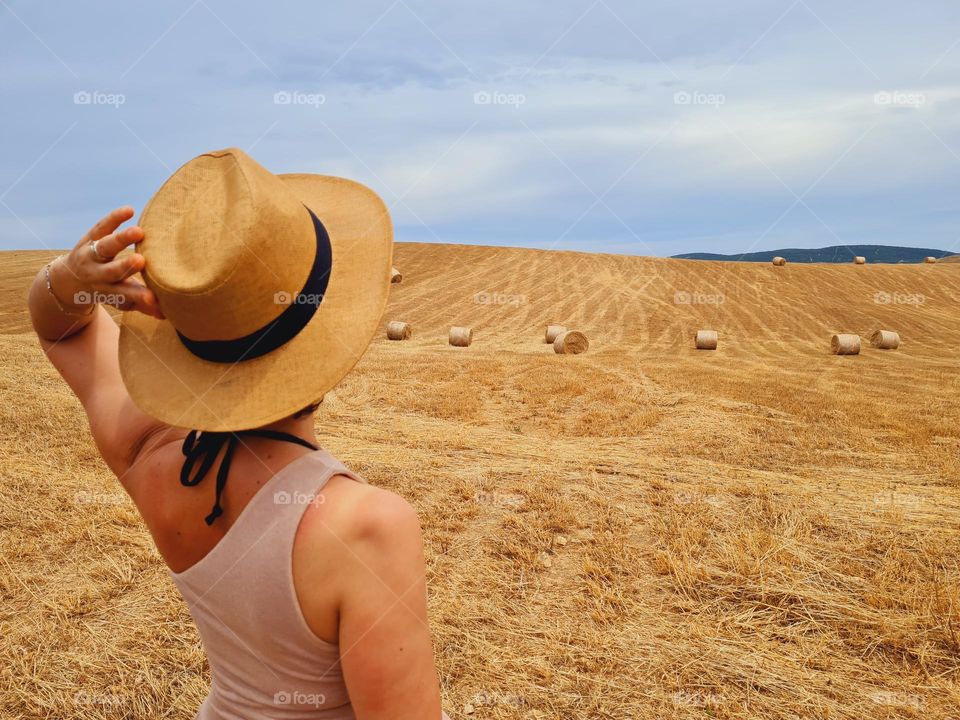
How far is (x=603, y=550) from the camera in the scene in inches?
221

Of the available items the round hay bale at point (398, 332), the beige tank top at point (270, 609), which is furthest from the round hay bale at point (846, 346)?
the beige tank top at point (270, 609)

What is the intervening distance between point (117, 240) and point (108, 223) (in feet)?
0.33

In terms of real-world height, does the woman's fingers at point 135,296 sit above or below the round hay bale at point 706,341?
below

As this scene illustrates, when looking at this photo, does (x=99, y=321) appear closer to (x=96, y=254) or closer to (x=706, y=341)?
(x=96, y=254)

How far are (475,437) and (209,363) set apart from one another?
810 cm

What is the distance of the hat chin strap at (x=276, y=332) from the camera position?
1376 millimetres

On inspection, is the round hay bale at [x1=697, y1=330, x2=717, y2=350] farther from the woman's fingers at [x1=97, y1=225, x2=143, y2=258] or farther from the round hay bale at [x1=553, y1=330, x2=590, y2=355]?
the woman's fingers at [x1=97, y1=225, x2=143, y2=258]

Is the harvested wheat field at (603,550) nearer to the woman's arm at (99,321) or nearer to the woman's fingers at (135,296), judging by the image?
the woman's arm at (99,321)

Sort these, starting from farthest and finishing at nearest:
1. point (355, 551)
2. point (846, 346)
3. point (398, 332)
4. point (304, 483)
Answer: point (398, 332)
point (846, 346)
point (304, 483)
point (355, 551)

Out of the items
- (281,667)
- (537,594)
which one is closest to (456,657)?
(537,594)

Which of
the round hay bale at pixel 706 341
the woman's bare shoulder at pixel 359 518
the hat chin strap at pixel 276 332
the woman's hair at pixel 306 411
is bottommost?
the woman's bare shoulder at pixel 359 518

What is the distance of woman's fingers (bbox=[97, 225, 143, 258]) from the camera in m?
1.28

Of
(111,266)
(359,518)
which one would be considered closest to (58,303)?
(111,266)

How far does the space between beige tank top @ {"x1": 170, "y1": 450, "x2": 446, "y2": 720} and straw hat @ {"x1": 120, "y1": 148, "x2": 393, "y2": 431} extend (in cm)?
17
